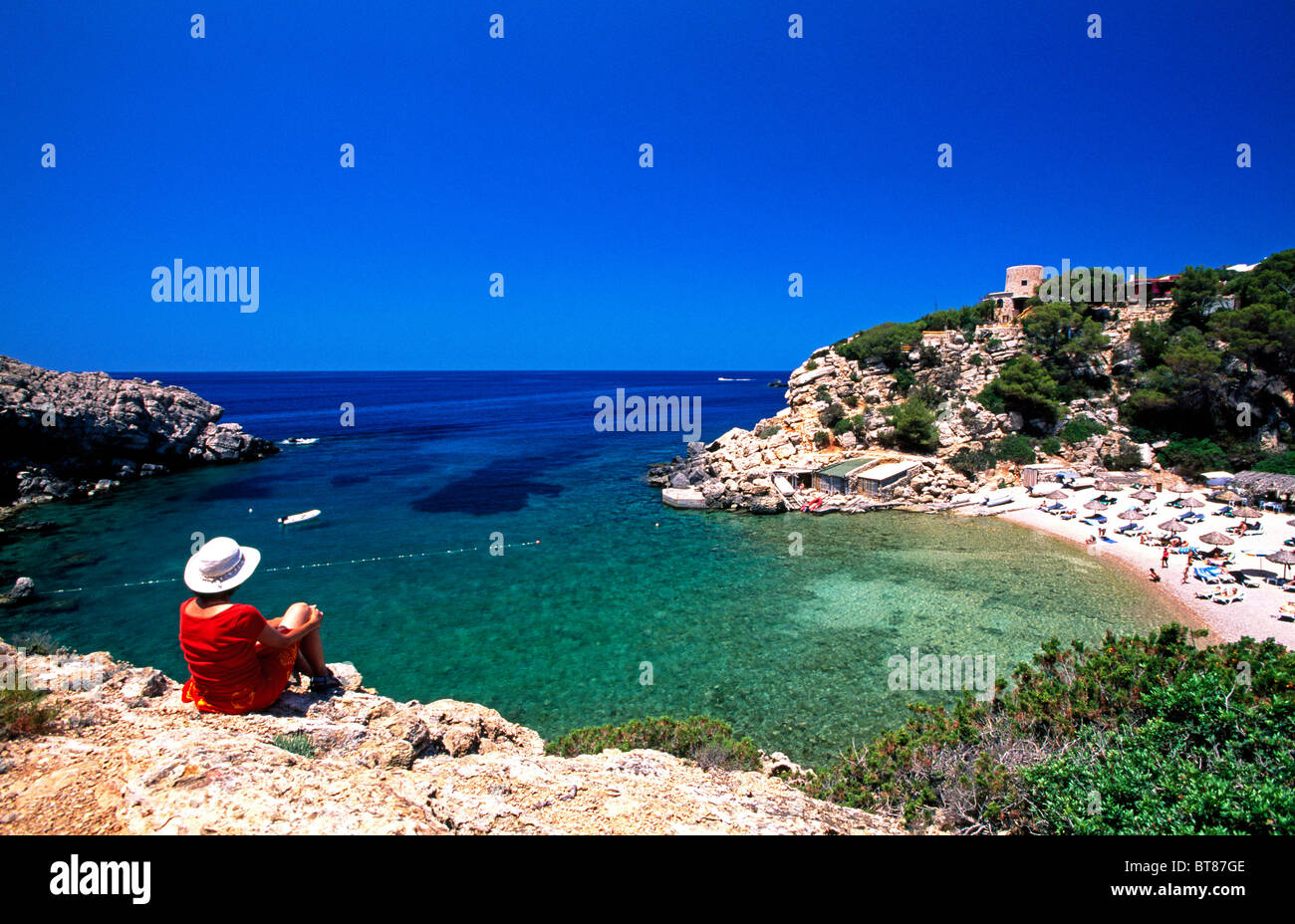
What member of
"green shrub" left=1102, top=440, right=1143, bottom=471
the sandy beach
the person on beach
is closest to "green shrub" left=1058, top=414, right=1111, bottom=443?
"green shrub" left=1102, top=440, right=1143, bottom=471

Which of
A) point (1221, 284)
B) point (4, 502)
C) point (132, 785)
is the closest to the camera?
point (132, 785)

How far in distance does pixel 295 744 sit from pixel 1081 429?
41872 mm

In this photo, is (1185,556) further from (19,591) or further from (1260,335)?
(19,591)

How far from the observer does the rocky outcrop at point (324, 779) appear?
3.49m

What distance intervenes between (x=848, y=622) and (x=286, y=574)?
2014cm

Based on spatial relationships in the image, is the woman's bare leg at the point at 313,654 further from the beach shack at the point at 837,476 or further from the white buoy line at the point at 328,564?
the beach shack at the point at 837,476

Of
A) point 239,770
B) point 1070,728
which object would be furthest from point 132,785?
point 1070,728

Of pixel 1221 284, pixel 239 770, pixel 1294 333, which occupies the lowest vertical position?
pixel 239 770

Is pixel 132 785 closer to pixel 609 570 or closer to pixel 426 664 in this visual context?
pixel 426 664

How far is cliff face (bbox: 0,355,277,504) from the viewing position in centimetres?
3278

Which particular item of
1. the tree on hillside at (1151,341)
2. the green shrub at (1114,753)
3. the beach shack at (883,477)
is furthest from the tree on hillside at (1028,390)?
the green shrub at (1114,753)

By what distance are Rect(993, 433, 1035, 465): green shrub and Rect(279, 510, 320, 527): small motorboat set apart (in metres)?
38.7

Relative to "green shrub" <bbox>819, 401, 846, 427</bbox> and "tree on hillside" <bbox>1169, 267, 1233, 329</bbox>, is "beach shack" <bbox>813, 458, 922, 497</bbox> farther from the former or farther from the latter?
"tree on hillside" <bbox>1169, 267, 1233, 329</bbox>
